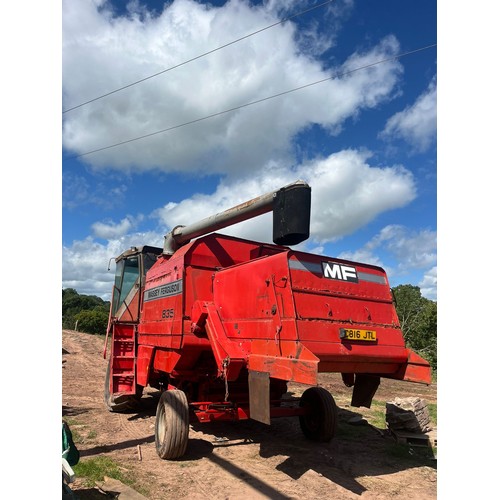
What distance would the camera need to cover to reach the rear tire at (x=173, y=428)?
622 centimetres

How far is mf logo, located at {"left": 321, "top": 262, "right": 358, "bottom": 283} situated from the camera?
221 inches

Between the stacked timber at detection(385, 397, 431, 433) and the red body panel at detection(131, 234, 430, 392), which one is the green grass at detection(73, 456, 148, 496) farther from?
the stacked timber at detection(385, 397, 431, 433)

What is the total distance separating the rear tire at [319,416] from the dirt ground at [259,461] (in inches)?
6.2

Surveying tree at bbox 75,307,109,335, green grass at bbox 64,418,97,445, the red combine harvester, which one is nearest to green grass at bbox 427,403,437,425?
the red combine harvester

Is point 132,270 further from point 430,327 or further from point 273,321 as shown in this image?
point 430,327

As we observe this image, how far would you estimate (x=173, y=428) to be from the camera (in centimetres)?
627

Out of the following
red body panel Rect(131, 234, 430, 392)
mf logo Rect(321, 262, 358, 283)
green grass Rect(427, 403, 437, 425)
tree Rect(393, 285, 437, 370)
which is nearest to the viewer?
red body panel Rect(131, 234, 430, 392)

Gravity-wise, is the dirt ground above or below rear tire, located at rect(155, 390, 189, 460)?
below

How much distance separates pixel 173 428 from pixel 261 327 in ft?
6.85

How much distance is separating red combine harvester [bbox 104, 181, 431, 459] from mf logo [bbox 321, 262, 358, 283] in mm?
15

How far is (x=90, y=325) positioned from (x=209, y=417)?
41336 millimetres

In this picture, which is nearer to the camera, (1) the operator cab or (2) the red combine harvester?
(2) the red combine harvester

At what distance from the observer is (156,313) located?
796 cm

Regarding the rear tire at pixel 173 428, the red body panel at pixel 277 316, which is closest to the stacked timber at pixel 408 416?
the red body panel at pixel 277 316
